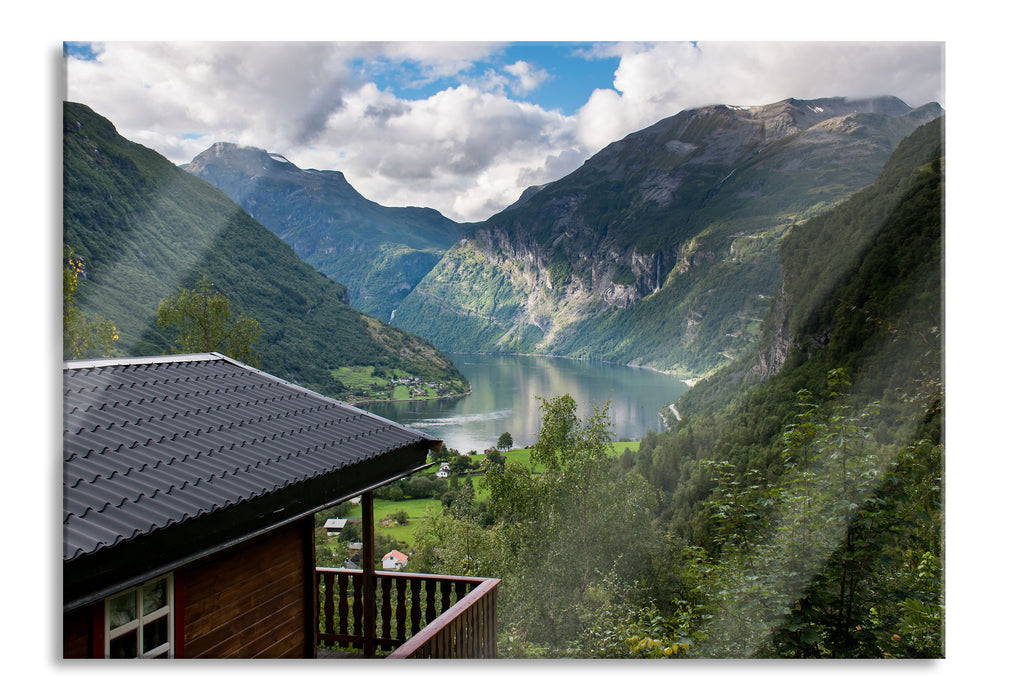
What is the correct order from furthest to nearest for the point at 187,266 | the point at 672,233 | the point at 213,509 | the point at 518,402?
the point at 518,402 < the point at 672,233 < the point at 187,266 < the point at 213,509

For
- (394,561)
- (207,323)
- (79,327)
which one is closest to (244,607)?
(79,327)

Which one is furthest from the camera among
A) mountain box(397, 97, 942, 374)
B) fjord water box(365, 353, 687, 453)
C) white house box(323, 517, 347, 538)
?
fjord water box(365, 353, 687, 453)

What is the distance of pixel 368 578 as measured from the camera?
2900 millimetres

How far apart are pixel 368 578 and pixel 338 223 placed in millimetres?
4073

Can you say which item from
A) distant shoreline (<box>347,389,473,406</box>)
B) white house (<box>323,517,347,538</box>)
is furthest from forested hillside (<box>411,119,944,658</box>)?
distant shoreline (<box>347,389,473,406</box>)

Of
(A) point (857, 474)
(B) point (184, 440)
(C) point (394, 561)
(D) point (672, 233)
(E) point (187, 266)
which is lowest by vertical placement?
(C) point (394, 561)

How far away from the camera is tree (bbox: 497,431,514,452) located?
6848 mm

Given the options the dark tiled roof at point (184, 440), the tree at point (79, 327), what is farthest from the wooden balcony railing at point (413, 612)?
the tree at point (79, 327)

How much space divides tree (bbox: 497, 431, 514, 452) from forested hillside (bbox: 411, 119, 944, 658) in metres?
0.81

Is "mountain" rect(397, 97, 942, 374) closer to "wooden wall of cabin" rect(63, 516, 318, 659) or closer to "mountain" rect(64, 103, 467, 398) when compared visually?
"mountain" rect(64, 103, 467, 398)

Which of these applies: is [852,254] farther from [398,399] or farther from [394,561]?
[398,399]

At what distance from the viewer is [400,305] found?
793 cm

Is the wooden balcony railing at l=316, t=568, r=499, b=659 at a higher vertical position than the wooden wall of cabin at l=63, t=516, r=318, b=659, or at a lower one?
lower
